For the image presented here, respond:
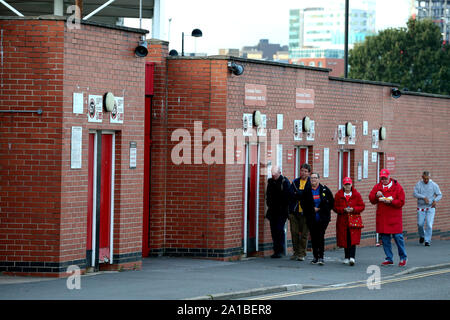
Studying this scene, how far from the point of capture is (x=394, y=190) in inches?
680

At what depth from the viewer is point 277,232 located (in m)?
18.3

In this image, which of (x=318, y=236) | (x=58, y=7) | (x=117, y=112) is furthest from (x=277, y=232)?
(x=58, y=7)

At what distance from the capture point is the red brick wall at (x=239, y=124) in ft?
57.6

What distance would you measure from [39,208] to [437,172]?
16.3 m

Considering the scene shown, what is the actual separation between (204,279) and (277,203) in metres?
4.36

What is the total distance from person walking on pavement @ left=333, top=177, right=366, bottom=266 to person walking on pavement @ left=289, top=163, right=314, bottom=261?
2.05 feet

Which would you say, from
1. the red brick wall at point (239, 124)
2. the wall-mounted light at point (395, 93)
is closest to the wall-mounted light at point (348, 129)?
the red brick wall at point (239, 124)

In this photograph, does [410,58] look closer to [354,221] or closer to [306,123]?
[306,123]

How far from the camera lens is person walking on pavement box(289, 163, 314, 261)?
57.3ft

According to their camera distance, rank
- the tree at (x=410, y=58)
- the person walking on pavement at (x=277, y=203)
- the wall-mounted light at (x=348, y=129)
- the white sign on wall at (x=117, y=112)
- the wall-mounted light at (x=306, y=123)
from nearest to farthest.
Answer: the white sign on wall at (x=117, y=112), the person walking on pavement at (x=277, y=203), the wall-mounted light at (x=306, y=123), the wall-mounted light at (x=348, y=129), the tree at (x=410, y=58)

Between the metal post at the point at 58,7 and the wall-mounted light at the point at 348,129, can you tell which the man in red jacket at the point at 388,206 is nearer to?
the wall-mounted light at the point at 348,129

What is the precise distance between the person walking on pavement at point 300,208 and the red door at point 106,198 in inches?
158

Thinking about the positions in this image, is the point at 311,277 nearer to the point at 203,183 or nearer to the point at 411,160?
the point at 203,183
